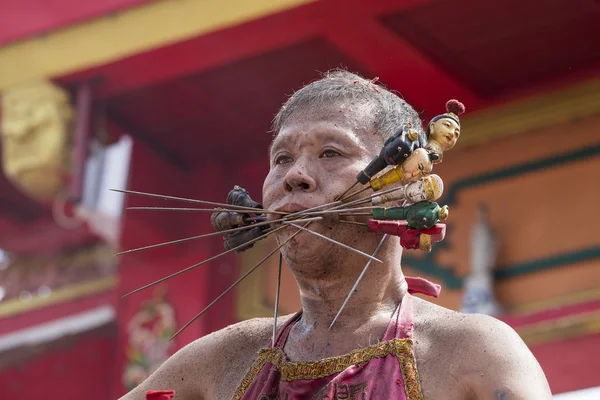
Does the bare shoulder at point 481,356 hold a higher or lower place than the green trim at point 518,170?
lower

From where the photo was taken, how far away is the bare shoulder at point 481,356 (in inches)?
95.3

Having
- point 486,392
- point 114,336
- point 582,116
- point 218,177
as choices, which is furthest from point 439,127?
point 114,336

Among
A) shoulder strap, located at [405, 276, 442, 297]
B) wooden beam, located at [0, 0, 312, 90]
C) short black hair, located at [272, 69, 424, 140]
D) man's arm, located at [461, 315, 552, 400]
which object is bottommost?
man's arm, located at [461, 315, 552, 400]

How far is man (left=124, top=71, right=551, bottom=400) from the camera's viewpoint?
8.26ft

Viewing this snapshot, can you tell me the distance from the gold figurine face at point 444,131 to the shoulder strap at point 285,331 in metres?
0.46

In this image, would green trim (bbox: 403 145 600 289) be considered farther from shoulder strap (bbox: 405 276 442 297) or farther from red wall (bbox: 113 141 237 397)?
shoulder strap (bbox: 405 276 442 297)

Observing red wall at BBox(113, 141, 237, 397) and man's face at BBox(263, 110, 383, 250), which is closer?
man's face at BBox(263, 110, 383, 250)

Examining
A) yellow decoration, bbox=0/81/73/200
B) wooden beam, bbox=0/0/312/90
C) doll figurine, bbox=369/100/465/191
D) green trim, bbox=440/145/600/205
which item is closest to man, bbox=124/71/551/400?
doll figurine, bbox=369/100/465/191

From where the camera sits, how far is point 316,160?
2732 millimetres

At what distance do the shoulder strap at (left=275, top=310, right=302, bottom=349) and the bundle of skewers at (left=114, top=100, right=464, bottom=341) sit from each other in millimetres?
139

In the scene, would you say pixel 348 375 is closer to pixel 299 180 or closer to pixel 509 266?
pixel 299 180

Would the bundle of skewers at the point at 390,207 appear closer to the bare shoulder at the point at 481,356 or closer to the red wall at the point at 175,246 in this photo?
the bare shoulder at the point at 481,356

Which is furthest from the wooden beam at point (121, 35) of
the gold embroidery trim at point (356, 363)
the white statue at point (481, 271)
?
the gold embroidery trim at point (356, 363)

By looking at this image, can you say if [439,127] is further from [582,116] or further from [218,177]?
[218,177]
